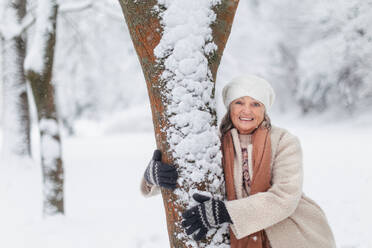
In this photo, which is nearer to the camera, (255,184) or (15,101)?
(255,184)

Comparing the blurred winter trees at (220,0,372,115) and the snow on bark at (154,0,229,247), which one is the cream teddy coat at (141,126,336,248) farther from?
the blurred winter trees at (220,0,372,115)

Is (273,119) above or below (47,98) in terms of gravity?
above

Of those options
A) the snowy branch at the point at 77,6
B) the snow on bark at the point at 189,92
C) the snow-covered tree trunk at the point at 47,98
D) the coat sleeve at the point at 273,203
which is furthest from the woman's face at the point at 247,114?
the snowy branch at the point at 77,6

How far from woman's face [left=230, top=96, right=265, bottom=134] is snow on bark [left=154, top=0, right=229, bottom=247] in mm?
390

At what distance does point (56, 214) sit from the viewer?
4113mm

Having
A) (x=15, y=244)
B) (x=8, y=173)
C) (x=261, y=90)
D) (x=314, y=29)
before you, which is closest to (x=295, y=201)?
(x=261, y=90)

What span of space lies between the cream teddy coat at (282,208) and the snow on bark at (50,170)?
2.56m

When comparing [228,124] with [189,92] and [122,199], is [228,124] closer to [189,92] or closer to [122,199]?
[189,92]

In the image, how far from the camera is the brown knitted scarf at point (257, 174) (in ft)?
5.76

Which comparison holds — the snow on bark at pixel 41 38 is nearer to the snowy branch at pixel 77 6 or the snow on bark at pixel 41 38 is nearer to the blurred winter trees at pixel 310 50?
the snowy branch at pixel 77 6

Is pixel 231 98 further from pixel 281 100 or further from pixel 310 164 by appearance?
pixel 281 100

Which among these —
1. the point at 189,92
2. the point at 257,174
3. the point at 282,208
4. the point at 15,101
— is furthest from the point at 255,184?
the point at 15,101

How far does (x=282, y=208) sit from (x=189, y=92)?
30.7 inches

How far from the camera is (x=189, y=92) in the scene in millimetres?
1554
